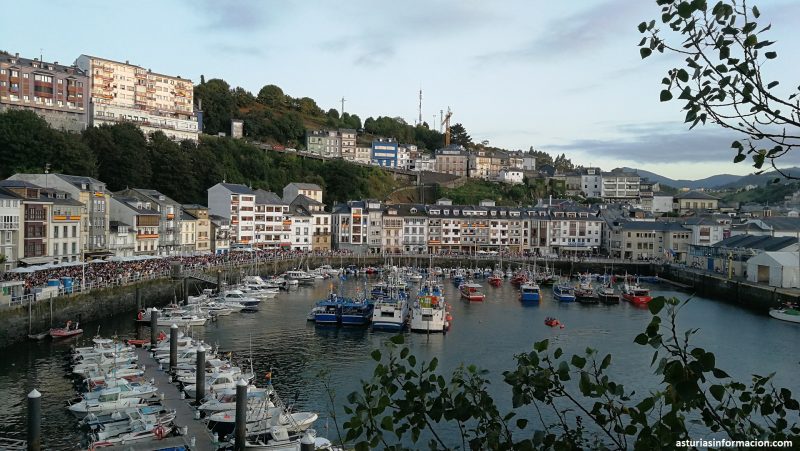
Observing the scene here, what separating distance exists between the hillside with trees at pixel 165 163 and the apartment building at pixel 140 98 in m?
4.15

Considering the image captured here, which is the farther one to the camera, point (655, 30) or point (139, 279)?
point (139, 279)

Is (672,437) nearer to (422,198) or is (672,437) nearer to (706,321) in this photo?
(706,321)

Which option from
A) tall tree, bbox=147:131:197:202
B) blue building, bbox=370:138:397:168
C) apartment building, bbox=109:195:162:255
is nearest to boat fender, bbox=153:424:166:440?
apartment building, bbox=109:195:162:255

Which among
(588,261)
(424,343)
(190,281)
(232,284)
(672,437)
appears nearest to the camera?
(672,437)

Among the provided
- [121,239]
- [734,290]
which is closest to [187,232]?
[121,239]

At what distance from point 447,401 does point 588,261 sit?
6763 cm

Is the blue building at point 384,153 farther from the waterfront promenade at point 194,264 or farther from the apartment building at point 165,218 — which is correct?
the apartment building at point 165,218

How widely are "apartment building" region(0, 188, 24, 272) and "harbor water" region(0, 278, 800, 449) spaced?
267 inches

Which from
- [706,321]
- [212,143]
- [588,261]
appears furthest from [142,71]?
[706,321]

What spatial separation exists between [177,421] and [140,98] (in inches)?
2719

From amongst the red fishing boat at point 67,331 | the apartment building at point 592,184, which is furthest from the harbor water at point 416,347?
the apartment building at point 592,184

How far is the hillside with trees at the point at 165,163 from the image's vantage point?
5253 cm

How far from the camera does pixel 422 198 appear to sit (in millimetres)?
93500

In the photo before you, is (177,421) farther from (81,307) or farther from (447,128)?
(447,128)
